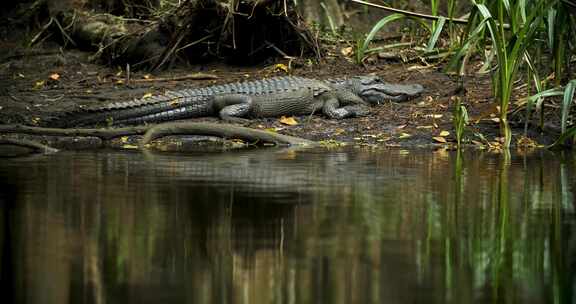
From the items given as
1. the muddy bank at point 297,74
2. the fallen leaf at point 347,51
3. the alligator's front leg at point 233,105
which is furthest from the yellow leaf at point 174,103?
the fallen leaf at point 347,51

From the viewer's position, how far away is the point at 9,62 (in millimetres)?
13070

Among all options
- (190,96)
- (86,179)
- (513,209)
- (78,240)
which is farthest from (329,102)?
(78,240)

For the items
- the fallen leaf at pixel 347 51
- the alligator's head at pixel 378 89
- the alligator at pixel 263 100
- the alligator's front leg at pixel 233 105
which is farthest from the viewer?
the fallen leaf at pixel 347 51

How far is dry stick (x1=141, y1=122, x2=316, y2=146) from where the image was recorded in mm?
8453

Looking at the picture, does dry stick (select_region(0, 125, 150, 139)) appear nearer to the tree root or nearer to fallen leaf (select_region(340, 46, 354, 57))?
the tree root

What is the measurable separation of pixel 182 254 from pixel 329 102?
8.25 meters

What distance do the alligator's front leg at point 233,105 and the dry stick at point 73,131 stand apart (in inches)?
86.6

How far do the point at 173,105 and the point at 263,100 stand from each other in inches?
41.7

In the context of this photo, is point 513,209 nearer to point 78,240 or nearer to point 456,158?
point 78,240

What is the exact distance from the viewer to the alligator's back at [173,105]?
32.8 ft

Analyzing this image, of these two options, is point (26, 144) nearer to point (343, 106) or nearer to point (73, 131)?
point (73, 131)

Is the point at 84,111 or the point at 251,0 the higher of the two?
the point at 251,0

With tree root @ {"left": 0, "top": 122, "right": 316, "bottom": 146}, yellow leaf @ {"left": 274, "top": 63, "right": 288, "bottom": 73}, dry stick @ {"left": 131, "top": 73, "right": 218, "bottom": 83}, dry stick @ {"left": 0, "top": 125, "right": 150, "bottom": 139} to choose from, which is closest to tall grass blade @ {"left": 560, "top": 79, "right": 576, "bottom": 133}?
tree root @ {"left": 0, "top": 122, "right": 316, "bottom": 146}

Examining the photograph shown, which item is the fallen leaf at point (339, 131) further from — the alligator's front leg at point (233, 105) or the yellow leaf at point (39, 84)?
the yellow leaf at point (39, 84)
